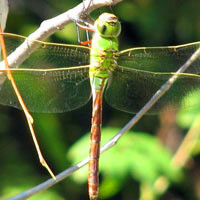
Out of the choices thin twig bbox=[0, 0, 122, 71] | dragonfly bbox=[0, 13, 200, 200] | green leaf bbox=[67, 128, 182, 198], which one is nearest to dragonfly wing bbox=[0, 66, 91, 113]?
dragonfly bbox=[0, 13, 200, 200]

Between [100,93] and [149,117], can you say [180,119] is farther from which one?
[100,93]

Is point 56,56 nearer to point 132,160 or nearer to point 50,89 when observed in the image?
point 50,89

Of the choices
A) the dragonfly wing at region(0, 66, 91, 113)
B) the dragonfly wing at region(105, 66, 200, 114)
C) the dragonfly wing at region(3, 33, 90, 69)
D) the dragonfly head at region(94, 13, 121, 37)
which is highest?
the dragonfly head at region(94, 13, 121, 37)

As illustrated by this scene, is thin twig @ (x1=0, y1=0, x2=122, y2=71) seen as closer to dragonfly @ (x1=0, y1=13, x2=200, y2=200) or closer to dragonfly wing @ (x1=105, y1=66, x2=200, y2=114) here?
dragonfly @ (x1=0, y1=13, x2=200, y2=200)

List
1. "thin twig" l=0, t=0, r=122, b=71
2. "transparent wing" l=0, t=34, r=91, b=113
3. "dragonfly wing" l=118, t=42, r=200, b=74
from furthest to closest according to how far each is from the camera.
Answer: "dragonfly wing" l=118, t=42, r=200, b=74 < "transparent wing" l=0, t=34, r=91, b=113 < "thin twig" l=0, t=0, r=122, b=71

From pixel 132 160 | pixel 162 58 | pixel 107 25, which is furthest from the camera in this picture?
pixel 132 160

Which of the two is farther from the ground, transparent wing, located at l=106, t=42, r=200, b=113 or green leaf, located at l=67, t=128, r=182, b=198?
transparent wing, located at l=106, t=42, r=200, b=113

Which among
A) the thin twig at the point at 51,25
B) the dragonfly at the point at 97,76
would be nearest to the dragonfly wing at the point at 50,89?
the dragonfly at the point at 97,76

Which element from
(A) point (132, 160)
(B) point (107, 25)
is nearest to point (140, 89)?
(B) point (107, 25)
